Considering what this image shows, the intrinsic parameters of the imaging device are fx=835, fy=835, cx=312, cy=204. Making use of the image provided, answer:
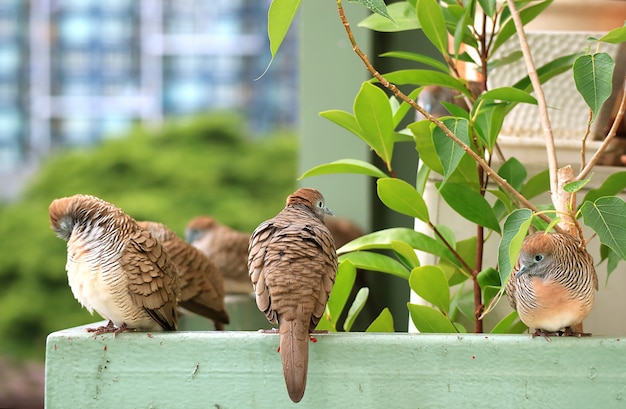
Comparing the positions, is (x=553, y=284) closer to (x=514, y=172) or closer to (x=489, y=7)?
(x=514, y=172)

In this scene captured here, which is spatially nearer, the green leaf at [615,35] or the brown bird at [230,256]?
the green leaf at [615,35]

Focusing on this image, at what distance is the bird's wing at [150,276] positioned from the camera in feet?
3.00

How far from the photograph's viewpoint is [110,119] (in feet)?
18.0

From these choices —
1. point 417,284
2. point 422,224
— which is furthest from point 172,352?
point 422,224

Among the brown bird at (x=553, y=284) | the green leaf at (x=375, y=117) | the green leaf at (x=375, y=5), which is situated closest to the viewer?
the green leaf at (x=375, y=5)

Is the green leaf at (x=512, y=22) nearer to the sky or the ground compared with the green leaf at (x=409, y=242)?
nearer to the sky

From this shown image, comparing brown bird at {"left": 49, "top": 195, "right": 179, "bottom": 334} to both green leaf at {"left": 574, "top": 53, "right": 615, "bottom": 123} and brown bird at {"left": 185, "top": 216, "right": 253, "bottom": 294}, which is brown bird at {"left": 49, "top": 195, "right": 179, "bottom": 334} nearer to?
green leaf at {"left": 574, "top": 53, "right": 615, "bottom": 123}

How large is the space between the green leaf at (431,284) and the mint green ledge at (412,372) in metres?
0.17

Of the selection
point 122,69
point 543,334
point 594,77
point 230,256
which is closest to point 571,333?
point 543,334

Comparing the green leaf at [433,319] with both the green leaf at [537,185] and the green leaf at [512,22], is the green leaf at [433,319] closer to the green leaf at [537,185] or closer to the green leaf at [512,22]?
the green leaf at [537,185]

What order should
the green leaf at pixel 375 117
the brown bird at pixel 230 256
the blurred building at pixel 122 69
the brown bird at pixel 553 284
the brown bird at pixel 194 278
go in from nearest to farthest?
the brown bird at pixel 553 284, the green leaf at pixel 375 117, the brown bird at pixel 194 278, the brown bird at pixel 230 256, the blurred building at pixel 122 69

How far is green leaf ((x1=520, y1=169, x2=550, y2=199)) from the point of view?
3.52ft

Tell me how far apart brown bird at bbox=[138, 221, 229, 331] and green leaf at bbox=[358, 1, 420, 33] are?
1.41ft

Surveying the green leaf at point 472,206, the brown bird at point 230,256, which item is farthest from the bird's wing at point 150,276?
the brown bird at point 230,256
